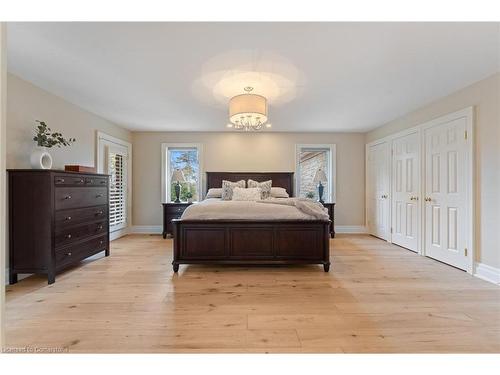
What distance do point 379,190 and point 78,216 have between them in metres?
5.48

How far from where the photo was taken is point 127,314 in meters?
2.13

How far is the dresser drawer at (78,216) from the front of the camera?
2.98 metres

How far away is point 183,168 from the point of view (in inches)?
237

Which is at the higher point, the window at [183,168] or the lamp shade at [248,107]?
the lamp shade at [248,107]

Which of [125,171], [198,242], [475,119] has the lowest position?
[198,242]

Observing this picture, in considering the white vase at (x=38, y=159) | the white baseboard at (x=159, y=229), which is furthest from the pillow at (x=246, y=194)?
the white vase at (x=38, y=159)

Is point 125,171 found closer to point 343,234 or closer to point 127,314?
point 127,314

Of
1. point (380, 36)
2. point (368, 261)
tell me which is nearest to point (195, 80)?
point (380, 36)

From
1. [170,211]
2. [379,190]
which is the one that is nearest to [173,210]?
[170,211]

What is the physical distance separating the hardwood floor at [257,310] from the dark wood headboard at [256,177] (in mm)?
2583

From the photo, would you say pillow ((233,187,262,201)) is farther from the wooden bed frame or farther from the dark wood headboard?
the wooden bed frame

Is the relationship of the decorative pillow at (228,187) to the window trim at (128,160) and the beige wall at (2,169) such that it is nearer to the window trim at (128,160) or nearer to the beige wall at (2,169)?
the window trim at (128,160)

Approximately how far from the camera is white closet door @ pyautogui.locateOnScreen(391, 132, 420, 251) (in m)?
4.20
